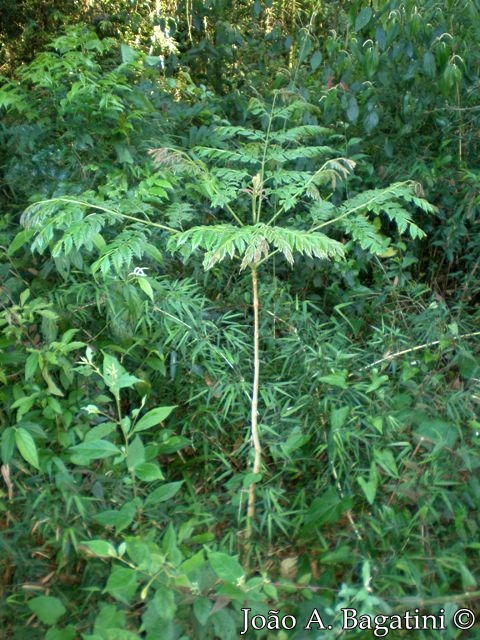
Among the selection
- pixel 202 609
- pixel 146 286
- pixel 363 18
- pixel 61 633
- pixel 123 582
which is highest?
pixel 363 18

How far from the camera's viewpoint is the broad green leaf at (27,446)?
2.73m

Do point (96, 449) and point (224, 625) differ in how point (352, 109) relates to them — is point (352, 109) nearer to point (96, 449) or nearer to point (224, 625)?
point (96, 449)

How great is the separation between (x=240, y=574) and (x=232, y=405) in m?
0.98

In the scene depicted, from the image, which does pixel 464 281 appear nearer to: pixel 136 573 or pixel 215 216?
pixel 215 216

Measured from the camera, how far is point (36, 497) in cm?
285

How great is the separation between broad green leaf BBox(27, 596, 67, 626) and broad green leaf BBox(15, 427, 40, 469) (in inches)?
19.2

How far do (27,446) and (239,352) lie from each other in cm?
108

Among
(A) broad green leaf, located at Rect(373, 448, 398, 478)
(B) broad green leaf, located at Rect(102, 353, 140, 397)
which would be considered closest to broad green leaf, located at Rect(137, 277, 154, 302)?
(B) broad green leaf, located at Rect(102, 353, 140, 397)

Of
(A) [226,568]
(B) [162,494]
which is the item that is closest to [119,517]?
(B) [162,494]

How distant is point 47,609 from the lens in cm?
246

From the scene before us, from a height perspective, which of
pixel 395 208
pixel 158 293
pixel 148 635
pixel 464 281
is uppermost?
pixel 395 208

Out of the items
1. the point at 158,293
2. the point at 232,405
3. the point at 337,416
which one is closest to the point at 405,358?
the point at 337,416

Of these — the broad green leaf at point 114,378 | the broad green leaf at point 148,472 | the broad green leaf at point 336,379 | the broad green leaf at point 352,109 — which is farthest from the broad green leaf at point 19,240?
the broad green leaf at point 352,109

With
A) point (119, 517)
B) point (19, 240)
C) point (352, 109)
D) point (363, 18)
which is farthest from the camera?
point (352, 109)
